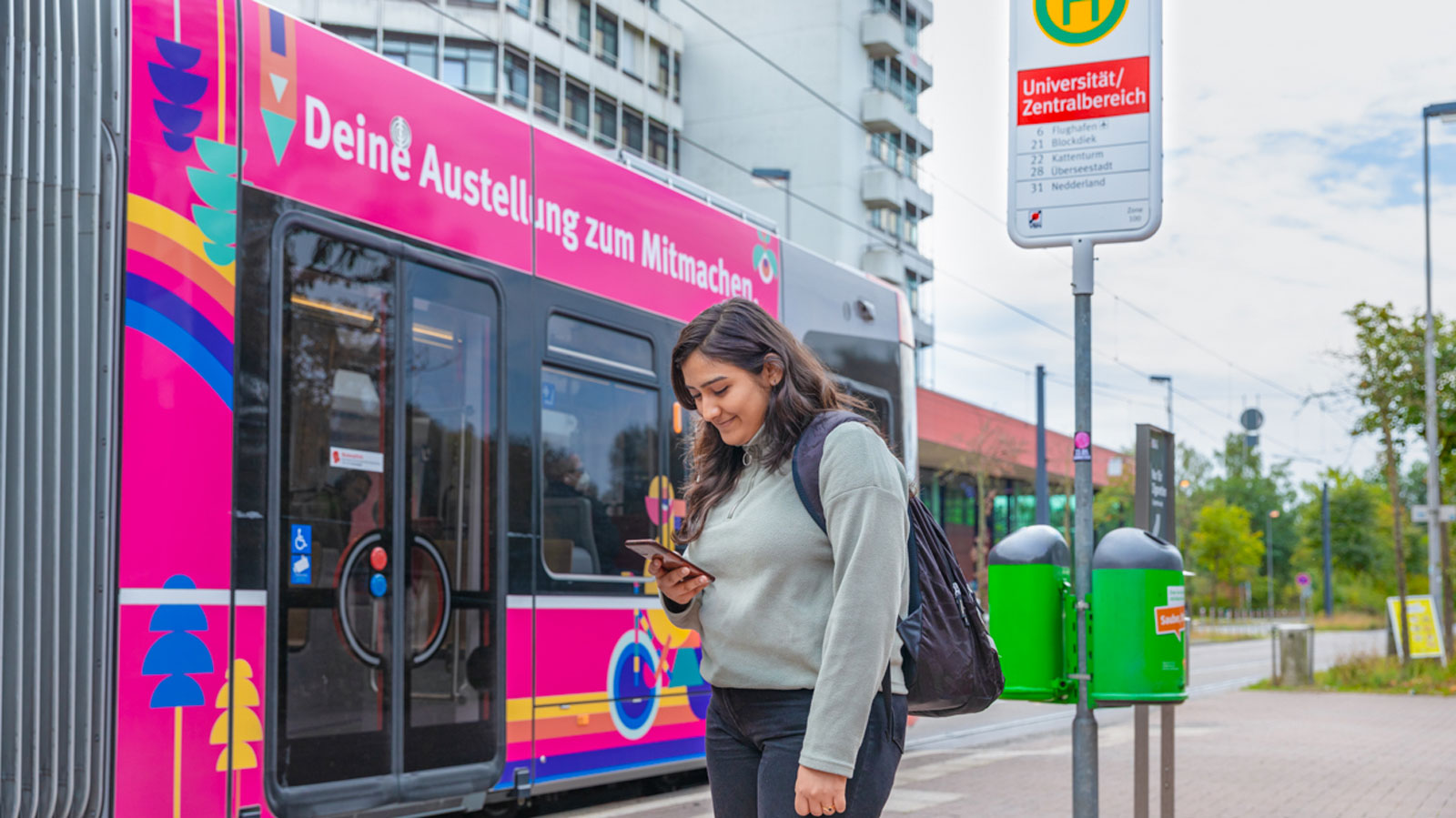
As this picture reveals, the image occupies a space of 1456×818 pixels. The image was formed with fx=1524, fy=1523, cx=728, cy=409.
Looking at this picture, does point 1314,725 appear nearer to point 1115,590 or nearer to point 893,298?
point 893,298

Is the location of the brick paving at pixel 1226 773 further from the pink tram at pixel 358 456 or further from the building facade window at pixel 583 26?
the building facade window at pixel 583 26

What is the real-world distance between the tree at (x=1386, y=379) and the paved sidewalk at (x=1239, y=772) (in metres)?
7.04

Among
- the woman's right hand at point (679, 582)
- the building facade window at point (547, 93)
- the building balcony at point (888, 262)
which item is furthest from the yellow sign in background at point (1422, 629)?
the building balcony at point (888, 262)

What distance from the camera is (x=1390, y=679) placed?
19.4m

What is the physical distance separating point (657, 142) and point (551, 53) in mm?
6595

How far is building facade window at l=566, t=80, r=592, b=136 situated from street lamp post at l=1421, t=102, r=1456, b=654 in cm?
2397

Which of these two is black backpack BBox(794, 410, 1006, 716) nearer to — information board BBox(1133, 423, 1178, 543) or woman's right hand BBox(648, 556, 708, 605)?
woman's right hand BBox(648, 556, 708, 605)

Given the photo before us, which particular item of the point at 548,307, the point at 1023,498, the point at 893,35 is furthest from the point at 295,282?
the point at 1023,498

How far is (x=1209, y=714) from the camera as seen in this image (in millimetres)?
15242

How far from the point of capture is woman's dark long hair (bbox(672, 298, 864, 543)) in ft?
9.44

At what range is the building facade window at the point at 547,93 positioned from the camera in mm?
39594

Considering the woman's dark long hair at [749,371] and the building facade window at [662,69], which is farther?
the building facade window at [662,69]

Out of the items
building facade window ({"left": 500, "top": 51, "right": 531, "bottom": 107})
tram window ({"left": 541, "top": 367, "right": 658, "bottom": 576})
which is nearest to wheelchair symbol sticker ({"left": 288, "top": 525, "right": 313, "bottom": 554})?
tram window ({"left": 541, "top": 367, "right": 658, "bottom": 576})

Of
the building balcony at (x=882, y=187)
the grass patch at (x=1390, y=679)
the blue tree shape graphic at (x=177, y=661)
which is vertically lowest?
the grass patch at (x=1390, y=679)
